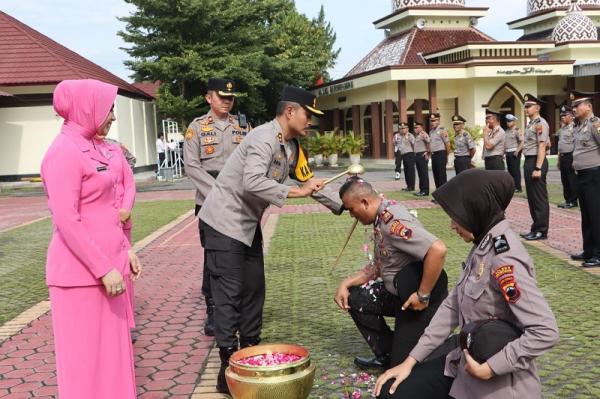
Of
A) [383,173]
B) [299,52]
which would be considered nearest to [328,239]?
[383,173]

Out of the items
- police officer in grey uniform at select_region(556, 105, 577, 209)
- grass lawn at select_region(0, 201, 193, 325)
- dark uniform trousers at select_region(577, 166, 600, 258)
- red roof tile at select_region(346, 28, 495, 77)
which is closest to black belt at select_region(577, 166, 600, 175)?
dark uniform trousers at select_region(577, 166, 600, 258)

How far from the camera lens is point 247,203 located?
12.8ft

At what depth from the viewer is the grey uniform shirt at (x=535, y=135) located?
8930mm

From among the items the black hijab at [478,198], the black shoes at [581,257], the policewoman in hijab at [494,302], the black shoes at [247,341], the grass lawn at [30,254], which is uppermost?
the black hijab at [478,198]

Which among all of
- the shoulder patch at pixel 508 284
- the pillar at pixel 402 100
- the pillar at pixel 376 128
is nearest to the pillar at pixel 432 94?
the pillar at pixel 402 100

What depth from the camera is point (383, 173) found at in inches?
976

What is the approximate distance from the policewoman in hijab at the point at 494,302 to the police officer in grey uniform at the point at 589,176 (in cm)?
491

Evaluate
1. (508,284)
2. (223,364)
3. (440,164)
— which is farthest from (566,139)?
(508,284)

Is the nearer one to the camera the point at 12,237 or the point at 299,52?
the point at 12,237

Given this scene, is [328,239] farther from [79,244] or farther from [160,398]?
[79,244]

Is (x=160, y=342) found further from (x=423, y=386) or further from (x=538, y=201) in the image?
(x=538, y=201)

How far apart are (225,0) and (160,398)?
25.8m

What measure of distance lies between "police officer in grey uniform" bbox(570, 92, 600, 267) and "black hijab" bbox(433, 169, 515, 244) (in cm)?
502

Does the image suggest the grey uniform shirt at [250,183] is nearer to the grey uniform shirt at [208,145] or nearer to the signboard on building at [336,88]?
the grey uniform shirt at [208,145]
